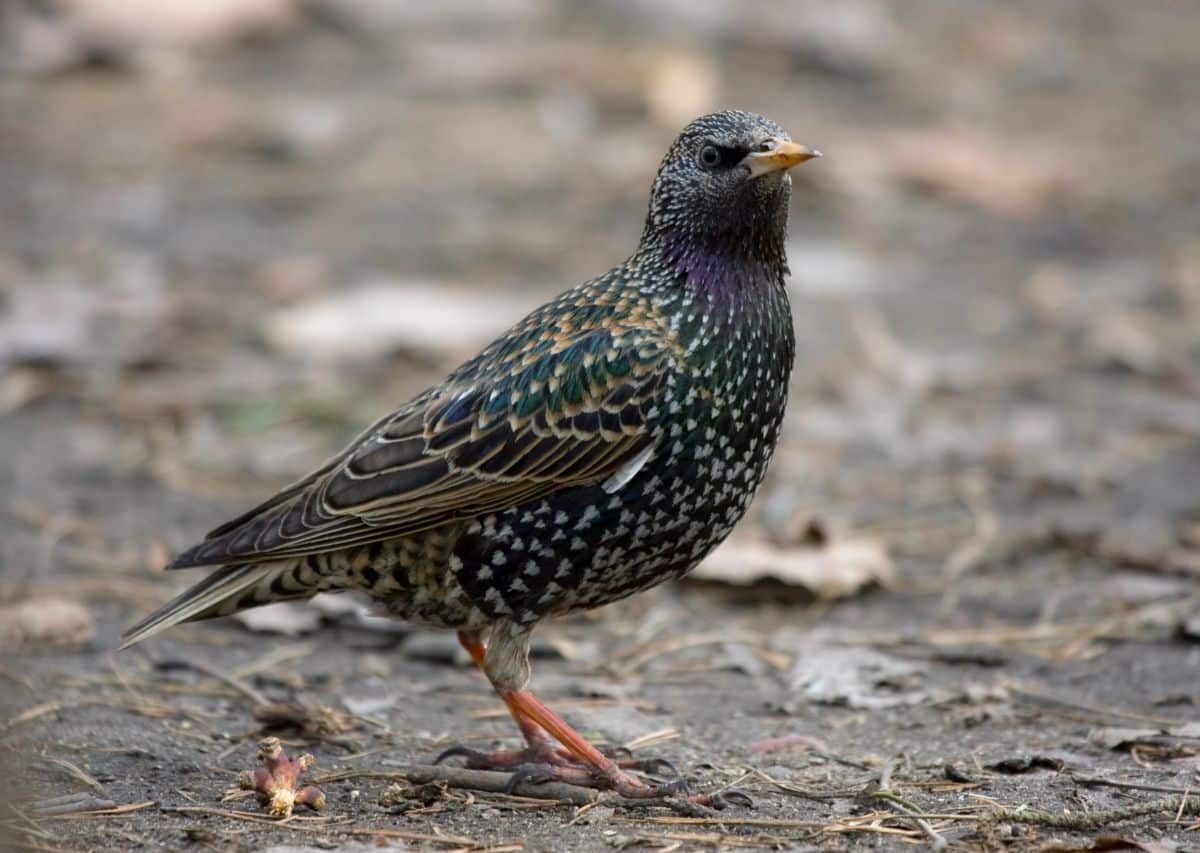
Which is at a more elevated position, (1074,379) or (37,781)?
(1074,379)

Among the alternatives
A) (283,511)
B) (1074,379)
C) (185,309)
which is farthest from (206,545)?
(1074,379)

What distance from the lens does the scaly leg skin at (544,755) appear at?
430cm

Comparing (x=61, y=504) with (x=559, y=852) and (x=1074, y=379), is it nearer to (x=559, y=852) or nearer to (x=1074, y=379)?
(x=559, y=852)

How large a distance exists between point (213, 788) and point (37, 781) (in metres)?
0.43

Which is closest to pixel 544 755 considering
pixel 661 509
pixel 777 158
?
pixel 661 509

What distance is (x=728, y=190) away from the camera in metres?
4.63

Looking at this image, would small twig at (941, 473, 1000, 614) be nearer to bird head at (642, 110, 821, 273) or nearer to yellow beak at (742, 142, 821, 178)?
bird head at (642, 110, 821, 273)

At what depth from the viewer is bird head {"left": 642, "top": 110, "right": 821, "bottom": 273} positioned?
461 centimetres

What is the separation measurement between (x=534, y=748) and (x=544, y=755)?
49mm

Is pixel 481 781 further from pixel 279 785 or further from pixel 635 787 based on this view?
pixel 279 785

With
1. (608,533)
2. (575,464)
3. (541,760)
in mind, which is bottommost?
(541,760)

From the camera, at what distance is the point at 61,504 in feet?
21.1

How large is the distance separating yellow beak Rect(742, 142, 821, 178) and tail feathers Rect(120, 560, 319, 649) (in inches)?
63.4

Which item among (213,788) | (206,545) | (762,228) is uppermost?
(762,228)
